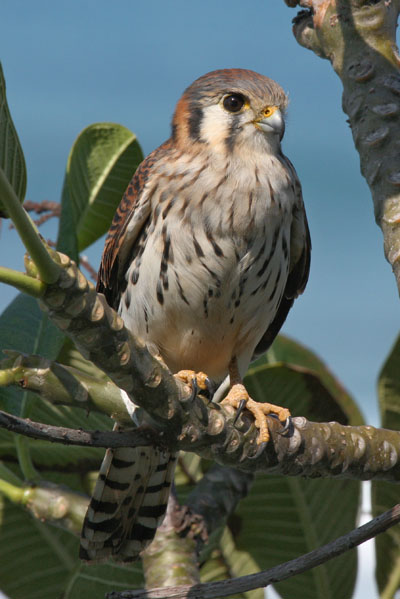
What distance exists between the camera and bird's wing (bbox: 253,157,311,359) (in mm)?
3264

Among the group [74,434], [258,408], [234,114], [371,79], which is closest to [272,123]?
[234,114]

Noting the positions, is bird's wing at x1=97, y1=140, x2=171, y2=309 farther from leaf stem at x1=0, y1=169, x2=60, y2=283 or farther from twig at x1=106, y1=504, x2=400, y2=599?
leaf stem at x1=0, y1=169, x2=60, y2=283

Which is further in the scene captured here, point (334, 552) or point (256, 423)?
point (256, 423)

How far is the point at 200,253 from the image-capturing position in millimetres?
2920

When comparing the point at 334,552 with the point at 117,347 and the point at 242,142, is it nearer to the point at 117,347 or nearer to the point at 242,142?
the point at 117,347

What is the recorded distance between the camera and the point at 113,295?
3357mm

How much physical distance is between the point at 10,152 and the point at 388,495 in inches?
89.9

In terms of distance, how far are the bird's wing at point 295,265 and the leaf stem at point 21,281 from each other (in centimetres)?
191

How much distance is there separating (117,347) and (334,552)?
2.59 ft

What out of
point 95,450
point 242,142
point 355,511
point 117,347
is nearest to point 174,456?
point 95,450

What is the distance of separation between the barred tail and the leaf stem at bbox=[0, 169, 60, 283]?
1.76m

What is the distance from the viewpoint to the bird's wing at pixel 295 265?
A: 3.26m

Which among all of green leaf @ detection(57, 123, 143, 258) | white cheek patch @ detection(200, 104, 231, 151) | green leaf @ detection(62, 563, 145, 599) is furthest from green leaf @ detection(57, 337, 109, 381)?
white cheek patch @ detection(200, 104, 231, 151)

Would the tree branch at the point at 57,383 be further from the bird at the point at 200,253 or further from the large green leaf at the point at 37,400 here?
the large green leaf at the point at 37,400
